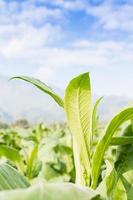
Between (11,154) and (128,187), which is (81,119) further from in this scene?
(11,154)

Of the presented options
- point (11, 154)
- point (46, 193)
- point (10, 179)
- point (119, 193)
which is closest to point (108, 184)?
point (119, 193)

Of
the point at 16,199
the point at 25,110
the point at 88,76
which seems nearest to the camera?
the point at 16,199

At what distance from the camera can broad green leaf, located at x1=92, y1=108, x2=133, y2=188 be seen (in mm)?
878

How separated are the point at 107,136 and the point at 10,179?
25 centimetres

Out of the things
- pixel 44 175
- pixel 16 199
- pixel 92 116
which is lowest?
pixel 44 175

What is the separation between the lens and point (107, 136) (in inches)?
36.0

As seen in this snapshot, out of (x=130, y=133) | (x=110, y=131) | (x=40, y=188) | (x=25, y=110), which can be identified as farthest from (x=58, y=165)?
(x=25, y=110)

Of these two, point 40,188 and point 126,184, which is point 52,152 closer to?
point 126,184

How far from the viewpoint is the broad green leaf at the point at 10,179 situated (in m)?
0.73

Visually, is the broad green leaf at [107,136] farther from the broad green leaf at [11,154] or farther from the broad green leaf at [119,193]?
the broad green leaf at [11,154]

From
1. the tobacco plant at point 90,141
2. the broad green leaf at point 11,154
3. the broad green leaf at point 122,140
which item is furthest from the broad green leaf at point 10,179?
the broad green leaf at point 11,154

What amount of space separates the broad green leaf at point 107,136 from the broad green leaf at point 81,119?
0.09ft

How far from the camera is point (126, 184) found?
3.30 feet

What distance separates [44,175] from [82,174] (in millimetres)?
1668
